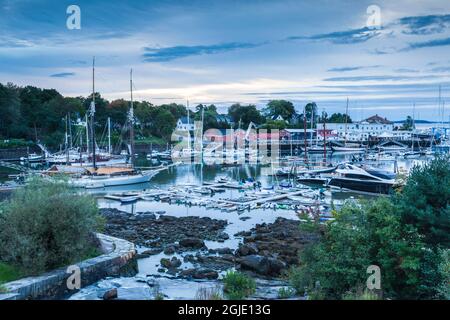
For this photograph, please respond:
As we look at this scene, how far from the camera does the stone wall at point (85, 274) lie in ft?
29.2

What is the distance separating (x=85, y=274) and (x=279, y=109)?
84157 mm

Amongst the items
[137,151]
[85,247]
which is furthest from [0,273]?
[137,151]

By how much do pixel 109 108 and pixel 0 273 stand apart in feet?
216

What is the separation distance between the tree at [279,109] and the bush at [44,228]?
8354 centimetres

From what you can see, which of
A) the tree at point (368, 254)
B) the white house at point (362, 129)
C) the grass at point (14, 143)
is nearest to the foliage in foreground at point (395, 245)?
the tree at point (368, 254)

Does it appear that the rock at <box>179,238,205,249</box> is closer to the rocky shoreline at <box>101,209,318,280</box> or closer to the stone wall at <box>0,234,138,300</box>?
the rocky shoreline at <box>101,209,318,280</box>

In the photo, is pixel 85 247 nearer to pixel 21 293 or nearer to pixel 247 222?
pixel 21 293

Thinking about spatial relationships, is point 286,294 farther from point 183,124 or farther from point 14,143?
point 183,124

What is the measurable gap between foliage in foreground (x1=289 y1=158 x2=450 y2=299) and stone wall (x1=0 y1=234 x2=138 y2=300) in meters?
4.68

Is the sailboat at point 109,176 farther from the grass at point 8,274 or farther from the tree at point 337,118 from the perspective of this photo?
the tree at point 337,118

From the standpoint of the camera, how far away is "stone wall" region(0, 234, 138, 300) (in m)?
8.91

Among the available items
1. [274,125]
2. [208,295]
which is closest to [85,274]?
[208,295]
